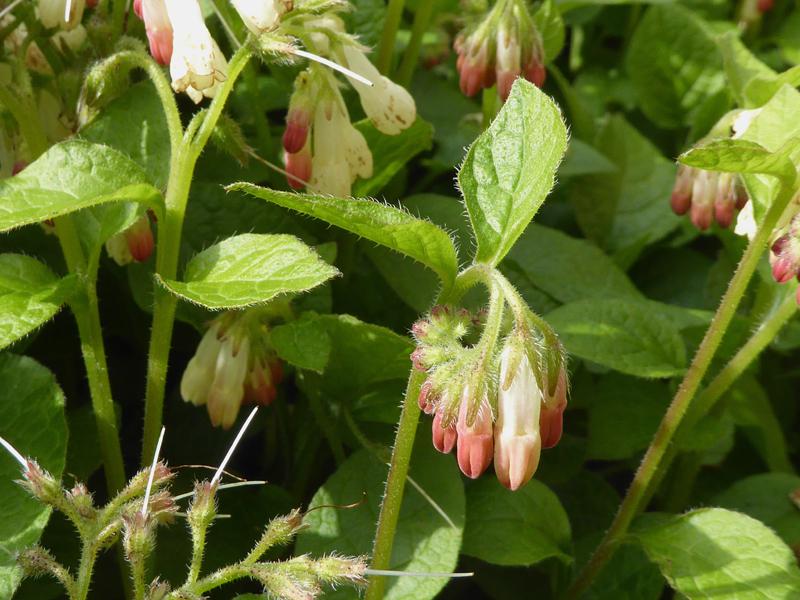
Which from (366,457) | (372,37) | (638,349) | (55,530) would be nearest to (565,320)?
(638,349)

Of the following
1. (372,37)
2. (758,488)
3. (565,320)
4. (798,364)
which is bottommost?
(798,364)

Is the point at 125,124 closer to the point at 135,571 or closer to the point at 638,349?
the point at 135,571

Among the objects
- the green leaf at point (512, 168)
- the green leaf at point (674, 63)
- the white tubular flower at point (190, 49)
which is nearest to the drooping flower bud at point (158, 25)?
the white tubular flower at point (190, 49)

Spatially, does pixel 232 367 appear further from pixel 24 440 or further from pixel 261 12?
pixel 261 12

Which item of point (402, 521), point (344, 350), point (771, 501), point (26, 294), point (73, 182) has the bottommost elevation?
point (771, 501)

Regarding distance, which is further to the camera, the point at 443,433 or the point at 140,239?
the point at 140,239

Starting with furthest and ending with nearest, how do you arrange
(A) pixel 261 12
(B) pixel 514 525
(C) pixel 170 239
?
(B) pixel 514 525 → (C) pixel 170 239 → (A) pixel 261 12

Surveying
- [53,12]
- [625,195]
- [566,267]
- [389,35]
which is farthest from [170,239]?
[625,195]
